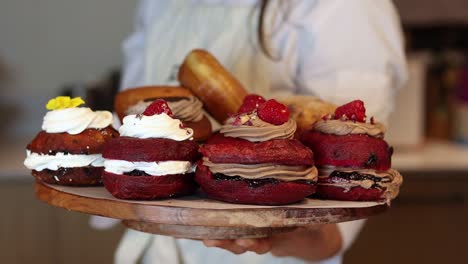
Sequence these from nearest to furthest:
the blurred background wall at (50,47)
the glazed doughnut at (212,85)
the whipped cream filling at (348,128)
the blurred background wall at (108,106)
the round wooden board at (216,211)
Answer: the round wooden board at (216,211) → the whipped cream filling at (348,128) → the glazed doughnut at (212,85) → the blurred background wall at (108,106) → the blurred background wall at (50,47)

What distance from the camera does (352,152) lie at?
93 cm

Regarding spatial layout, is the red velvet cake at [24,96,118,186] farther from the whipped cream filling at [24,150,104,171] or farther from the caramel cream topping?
the caramel cream topping

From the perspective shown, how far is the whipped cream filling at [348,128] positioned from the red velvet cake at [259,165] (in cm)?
7

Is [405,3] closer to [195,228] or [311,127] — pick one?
[311,127]

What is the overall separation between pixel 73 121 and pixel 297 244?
41 centimetres

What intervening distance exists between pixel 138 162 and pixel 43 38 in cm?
181

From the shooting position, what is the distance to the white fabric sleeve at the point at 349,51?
1298 mm

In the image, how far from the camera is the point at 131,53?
1.71 metres

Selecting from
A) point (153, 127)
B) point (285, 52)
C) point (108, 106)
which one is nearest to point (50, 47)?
point (108, 106)

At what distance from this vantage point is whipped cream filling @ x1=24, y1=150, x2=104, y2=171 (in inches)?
38.5

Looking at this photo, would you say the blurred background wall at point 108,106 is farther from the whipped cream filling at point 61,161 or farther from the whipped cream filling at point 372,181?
the whipped cream filling at point 372,181

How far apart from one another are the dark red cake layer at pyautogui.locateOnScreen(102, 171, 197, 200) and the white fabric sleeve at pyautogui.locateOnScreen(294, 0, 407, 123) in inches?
19.0

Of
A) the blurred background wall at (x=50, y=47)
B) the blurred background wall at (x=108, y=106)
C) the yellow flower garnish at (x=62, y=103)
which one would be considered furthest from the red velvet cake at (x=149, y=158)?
the blurred background wall at (x=50, y=47)

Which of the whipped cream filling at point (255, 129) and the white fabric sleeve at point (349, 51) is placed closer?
the whipped cream filling at point (255, 129)
